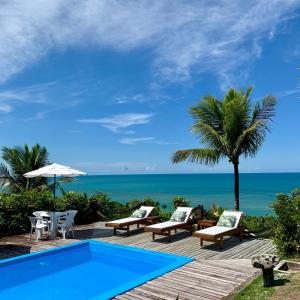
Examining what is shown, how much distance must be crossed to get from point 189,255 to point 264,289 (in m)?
2.77

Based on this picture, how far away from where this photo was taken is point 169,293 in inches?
224

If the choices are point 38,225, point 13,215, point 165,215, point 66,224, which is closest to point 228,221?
point 165,215

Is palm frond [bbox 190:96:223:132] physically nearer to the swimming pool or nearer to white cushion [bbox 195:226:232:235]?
white cushion [bbox 195:226:232:235]

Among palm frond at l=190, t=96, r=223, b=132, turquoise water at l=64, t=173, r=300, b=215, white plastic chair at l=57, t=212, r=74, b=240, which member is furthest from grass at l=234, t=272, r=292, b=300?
palm frond at l=190, t=96, r=223, b=132

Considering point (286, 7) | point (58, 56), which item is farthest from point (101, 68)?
point (286, 7)

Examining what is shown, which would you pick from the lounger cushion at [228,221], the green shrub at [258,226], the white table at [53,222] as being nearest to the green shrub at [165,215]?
the green shrub at [258,226]

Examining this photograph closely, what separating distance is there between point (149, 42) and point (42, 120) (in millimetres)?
19093

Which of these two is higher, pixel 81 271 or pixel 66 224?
pixel 66 224

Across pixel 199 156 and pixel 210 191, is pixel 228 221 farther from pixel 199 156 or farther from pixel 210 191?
pixel 210 191

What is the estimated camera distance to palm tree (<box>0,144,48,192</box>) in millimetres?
16938

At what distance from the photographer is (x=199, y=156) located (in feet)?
41.4

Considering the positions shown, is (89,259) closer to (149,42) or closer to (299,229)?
(299,229)

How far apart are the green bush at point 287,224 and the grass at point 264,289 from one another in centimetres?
148

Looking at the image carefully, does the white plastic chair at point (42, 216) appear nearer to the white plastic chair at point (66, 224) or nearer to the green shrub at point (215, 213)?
the white plastic chair at point (66, 224)
